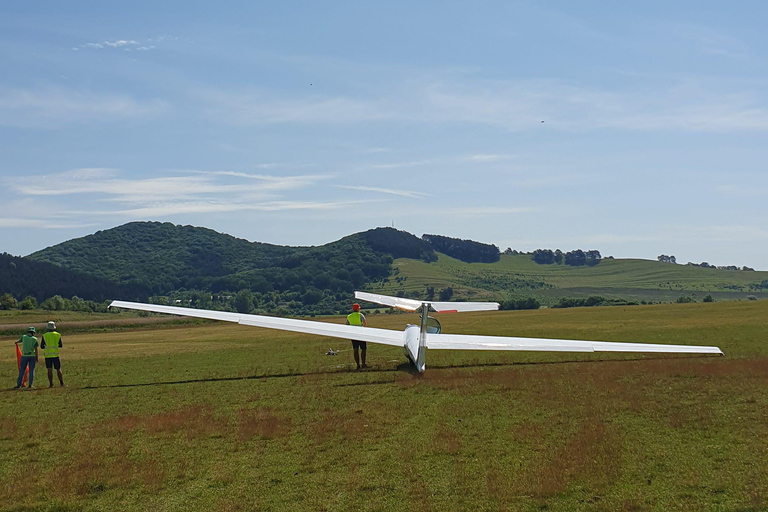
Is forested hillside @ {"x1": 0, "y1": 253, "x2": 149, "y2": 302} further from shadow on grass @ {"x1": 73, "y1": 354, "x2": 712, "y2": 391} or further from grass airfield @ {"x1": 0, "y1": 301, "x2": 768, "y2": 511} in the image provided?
grass airfield @ {"x1": 0, "y1": 301, "x2": 768, "y2": 511}

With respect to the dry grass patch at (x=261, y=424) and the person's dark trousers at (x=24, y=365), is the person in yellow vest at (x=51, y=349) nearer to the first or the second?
the person's dark trousers at (x=24, y=365)

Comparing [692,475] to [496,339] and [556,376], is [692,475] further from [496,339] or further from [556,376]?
[496,339]

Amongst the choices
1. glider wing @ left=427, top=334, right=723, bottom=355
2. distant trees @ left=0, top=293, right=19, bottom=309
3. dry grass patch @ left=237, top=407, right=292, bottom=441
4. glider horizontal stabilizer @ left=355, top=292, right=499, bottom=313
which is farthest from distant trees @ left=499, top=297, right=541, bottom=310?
dry grass patch @ left=237, top=407, right=292, bottom=441

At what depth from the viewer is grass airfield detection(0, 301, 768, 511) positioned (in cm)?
777

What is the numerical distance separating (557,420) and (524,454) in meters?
2.53

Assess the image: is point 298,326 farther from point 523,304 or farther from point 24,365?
point 523,304

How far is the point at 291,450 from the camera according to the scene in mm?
10000

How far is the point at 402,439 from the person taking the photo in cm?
1049

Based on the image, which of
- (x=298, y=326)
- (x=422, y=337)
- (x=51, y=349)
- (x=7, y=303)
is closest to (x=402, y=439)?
(x=422, y=337)

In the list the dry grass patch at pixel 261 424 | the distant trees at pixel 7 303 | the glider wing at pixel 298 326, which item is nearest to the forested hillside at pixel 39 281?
the distant trees at pixel 7 303

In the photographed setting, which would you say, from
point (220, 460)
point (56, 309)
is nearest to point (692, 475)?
point (220, 460)

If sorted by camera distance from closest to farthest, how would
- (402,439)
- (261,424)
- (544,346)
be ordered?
1. (402,439)
2. (261,424)
3. (544,346)

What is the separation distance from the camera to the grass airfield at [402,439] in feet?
25.5

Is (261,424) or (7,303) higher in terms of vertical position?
(7,303)
